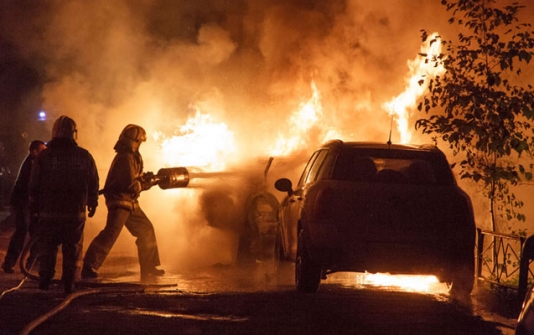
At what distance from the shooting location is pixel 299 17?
19.4 metres

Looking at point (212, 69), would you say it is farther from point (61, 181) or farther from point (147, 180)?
point (61, 181)

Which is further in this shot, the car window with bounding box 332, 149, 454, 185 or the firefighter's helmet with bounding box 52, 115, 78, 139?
the firefighter's helmet with bounding box 52, 115, 78, 139

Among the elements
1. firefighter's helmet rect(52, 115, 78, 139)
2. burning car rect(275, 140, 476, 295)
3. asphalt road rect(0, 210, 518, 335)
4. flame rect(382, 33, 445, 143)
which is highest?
flame rect(382, 33, 445, 143)

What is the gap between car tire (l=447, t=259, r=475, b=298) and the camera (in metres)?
9.39

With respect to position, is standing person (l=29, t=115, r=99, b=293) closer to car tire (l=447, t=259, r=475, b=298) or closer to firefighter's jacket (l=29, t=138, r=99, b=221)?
firefighter's jacket (l=29, t=138, r=99, b=221)

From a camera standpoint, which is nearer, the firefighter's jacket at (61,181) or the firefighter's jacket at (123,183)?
the firefighter's jacket at (61,181)

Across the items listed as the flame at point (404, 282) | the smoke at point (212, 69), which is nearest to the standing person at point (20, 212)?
the smoke at point (212, 69)

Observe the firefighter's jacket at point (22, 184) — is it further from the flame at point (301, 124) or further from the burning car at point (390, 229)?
the flame at point (301, 124)

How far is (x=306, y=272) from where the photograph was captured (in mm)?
9695

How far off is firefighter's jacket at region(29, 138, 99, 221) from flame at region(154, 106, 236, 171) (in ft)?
22.0

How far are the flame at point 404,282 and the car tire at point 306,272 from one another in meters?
1.48

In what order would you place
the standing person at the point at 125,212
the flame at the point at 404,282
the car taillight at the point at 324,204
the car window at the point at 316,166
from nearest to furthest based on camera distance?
1. the car taillight at the point at 324,204
2. the car window at the point at 316,166
3. the flame at the point at 404,282
4. the standing person at the point at 125,212

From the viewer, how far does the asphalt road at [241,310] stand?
25.3 ft

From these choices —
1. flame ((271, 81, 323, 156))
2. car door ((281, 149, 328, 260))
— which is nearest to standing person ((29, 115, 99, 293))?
car door ((281, 149, 328, 260))
